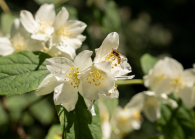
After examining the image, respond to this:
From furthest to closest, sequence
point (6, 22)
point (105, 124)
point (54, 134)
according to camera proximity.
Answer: point (105, 124) → point (6, 22) → point (54, 134)

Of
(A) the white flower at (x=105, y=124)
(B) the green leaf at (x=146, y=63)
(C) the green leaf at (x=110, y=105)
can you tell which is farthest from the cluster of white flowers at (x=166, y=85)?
(A) the white flower at (x=105, y=124)

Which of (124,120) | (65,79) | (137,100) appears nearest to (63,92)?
(65,79)

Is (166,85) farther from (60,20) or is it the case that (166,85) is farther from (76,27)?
(60,20)

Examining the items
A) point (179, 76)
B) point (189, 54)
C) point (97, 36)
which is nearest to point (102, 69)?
point (179, 76)

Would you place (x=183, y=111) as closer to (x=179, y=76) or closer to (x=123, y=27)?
(x=179, y=76)

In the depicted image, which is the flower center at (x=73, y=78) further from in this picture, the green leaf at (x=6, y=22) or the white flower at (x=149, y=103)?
the green leaf at (x=6, y=22)
